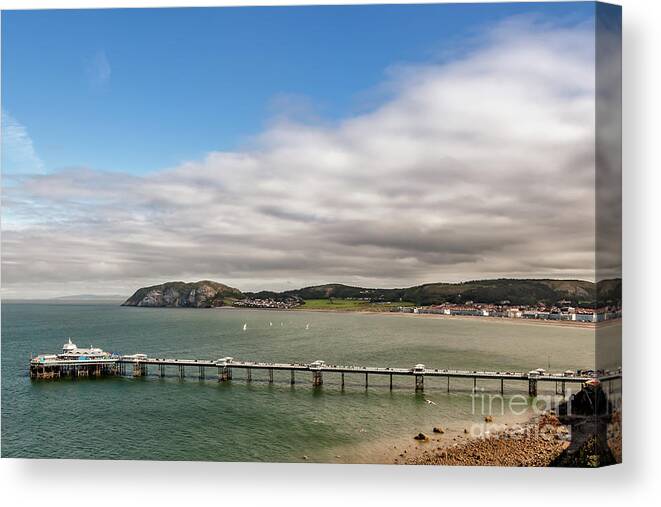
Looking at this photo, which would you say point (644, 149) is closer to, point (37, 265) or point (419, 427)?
point (419, 427)

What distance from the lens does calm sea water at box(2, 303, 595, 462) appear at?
1201 centimetres

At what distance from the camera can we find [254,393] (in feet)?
65.3

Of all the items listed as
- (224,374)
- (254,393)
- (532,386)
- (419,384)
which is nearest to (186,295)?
(224,374)

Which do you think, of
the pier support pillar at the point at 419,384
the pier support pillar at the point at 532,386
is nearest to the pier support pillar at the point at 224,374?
the pier support pillar at the point at 419,384

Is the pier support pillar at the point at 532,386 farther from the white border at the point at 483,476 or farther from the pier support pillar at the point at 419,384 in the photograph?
the white border at the point at 483,476

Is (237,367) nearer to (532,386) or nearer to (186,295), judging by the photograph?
(186,295)

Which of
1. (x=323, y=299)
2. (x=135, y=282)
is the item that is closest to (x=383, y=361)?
(x=323, y=299)

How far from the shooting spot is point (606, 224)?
9.55 metres

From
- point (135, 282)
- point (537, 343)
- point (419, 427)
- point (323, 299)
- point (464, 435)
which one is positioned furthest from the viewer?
point (537, 343)

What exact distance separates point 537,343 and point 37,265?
29.6 metres

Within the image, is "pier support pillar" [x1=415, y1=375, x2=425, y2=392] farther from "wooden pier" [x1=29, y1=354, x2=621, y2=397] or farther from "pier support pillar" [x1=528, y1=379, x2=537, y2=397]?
"pier support pillar" [x1=528, y1=379, x2=537, y2=397]

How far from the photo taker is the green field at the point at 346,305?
2336 cm

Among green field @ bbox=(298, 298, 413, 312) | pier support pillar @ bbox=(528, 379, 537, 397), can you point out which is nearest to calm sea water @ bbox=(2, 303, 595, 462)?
pier support pillar @ bbox=(528, 379, 537, 397)

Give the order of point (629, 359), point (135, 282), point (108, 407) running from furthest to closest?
point (135, 282)
point (108, 407)
point (629, 359)
